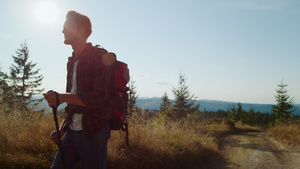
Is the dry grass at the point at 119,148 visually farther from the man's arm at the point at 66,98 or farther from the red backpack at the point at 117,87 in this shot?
the man's arm at the point at 66,98

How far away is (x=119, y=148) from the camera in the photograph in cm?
373

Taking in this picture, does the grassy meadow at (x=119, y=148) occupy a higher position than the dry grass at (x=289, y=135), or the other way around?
the grassy meadow at (x=119, y=148)

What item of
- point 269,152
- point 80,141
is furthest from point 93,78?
point 269,152

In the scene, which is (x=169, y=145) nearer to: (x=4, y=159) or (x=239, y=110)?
(x=4, y=159)

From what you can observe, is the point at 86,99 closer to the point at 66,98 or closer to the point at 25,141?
the point at 66,98

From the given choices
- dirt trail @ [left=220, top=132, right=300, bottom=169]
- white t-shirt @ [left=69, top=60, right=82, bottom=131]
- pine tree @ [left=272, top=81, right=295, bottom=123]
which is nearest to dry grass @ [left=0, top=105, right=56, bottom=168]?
white t-shirt @ [left=69, top=60, right=82, bottom=131]

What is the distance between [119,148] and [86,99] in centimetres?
268

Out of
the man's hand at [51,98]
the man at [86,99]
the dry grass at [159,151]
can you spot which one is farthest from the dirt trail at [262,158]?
the man's hand at [51,98]

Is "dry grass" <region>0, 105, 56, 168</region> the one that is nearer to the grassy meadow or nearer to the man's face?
the grassy meadow

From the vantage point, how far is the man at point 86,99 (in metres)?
1.36

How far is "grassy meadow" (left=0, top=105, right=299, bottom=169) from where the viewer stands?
309 centimetres

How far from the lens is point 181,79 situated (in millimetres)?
21297

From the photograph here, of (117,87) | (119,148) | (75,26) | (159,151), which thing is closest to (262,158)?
(159,151)

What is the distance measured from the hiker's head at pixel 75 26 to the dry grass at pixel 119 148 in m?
1.98
